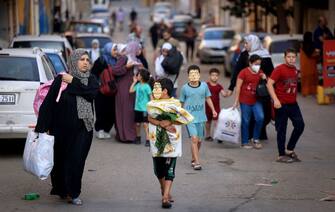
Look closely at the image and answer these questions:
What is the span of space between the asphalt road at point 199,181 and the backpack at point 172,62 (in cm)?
262

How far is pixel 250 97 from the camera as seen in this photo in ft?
47.1

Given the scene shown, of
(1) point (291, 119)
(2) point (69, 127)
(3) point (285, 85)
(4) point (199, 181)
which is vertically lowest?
(4) point (199, 181)

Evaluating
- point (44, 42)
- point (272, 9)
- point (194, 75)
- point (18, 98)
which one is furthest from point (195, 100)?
point (272, 9)

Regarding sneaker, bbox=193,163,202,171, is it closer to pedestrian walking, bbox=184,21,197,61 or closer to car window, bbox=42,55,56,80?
car window, bbox=42,55,56,80

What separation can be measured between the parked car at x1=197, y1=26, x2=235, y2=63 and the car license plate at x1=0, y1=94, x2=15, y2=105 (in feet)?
74.0

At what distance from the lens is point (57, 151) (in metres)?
10.0

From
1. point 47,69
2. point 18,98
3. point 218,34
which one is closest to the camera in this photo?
point 18,98

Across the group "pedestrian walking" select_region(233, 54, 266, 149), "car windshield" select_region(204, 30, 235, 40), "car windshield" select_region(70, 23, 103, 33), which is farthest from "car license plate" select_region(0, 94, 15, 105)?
"car windshield" select_region(70, 23, 103, 33)

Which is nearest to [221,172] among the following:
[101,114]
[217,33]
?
[101,114]

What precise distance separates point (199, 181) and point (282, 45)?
14.1 m

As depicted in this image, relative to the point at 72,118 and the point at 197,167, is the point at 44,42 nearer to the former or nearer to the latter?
the point at 197,167

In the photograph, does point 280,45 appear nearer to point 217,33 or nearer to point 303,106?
point 303,106

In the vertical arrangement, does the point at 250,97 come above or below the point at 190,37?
below

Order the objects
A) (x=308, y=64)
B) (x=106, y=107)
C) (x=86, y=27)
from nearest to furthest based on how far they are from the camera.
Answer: (x=106, y=107)
(x=308, y=64)
(x=86, y=27)
